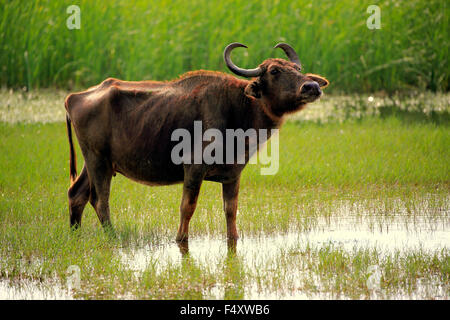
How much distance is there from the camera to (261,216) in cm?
741

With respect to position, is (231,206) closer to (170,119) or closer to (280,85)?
(170,119)

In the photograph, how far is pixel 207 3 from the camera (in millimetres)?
14555

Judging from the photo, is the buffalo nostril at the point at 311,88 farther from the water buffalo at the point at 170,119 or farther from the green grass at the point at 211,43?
the green grass at the point at 211,43

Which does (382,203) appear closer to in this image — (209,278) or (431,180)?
(431,180)

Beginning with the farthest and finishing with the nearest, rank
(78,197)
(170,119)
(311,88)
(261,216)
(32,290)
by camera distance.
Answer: (261,216) < (78,197) < (170,119) < (311,88) < (32,290)

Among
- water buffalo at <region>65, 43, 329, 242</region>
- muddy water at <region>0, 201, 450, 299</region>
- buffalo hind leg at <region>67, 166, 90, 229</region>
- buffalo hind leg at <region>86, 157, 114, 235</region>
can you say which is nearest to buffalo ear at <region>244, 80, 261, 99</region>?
water buffalo at <region>65, 43, 329, 242</region>

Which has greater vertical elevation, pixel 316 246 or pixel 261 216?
pixel 261 216

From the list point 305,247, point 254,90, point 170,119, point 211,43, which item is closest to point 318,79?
point 254,90

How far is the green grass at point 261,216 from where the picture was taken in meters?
5.52

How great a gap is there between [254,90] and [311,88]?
0.51 m

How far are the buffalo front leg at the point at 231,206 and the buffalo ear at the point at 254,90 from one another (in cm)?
82

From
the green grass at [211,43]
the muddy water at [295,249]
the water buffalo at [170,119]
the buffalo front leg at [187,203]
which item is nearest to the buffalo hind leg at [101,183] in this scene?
the water buffalo at [170,119]

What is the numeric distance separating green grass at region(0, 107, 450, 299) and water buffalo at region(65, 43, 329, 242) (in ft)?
1.54

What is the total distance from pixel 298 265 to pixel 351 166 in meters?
3.72
